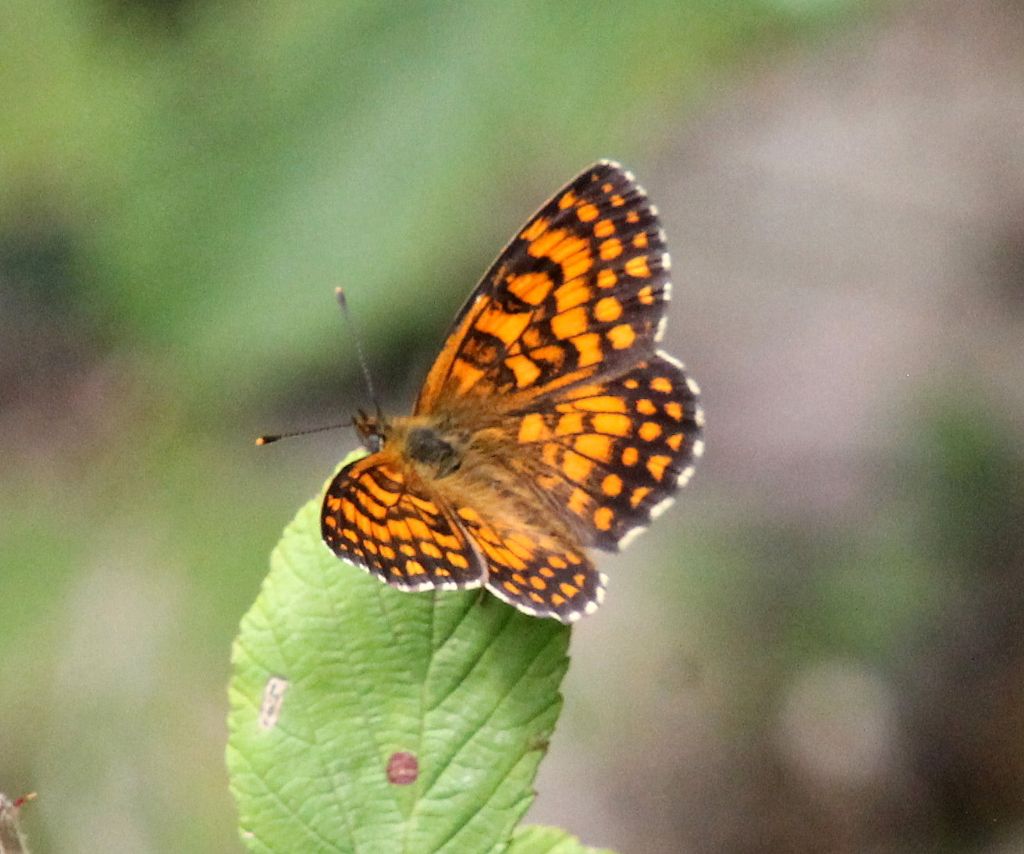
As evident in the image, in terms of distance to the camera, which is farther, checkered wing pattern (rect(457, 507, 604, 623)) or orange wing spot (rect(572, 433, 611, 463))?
orange wing spot (rect(572, 433, 611, 463))

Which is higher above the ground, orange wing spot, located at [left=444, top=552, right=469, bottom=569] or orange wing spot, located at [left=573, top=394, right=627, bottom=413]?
orange wing spot, located at [left=444, top=552, right=469, bottom=569]

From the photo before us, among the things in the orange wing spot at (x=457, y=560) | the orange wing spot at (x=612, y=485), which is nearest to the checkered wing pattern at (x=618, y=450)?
the orange wing spot at (x=612, y=485)

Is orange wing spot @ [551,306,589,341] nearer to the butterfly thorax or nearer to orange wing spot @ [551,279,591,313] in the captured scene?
orange wing spot @ [551,279,591,313]

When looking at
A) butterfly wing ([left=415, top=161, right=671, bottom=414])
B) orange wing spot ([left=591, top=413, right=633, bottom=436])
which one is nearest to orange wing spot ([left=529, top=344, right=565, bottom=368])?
butterfly wing ([left=415, top=161, right=671, bottom=414])

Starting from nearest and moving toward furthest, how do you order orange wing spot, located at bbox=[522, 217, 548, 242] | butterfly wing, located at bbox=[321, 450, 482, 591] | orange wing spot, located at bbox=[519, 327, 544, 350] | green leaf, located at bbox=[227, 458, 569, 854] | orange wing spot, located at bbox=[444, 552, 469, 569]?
1. green leaf, located at bbox=[227, 458, 569, 854]
2. butterfly wing, located at bbox=[321, 450, 482, 591]
3. orange wing spot, located at bbox=[444, 552, 469, 569]
4. orange wing spot, located at bbox=[522, 217, 548, 242]
5. orange wing spot, located at bbox=[519, 327, 544, 350]

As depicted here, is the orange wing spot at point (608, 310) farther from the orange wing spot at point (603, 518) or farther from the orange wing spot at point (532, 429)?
the orange wing spot at point (603, 518)

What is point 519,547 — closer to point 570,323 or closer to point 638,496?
point 638,496

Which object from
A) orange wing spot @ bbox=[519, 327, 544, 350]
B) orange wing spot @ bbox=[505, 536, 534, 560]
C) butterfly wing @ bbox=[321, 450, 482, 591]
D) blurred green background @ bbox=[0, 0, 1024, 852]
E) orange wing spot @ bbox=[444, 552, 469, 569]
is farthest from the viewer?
blurred green background @ bbox=[0, 0, 1024, 852]
